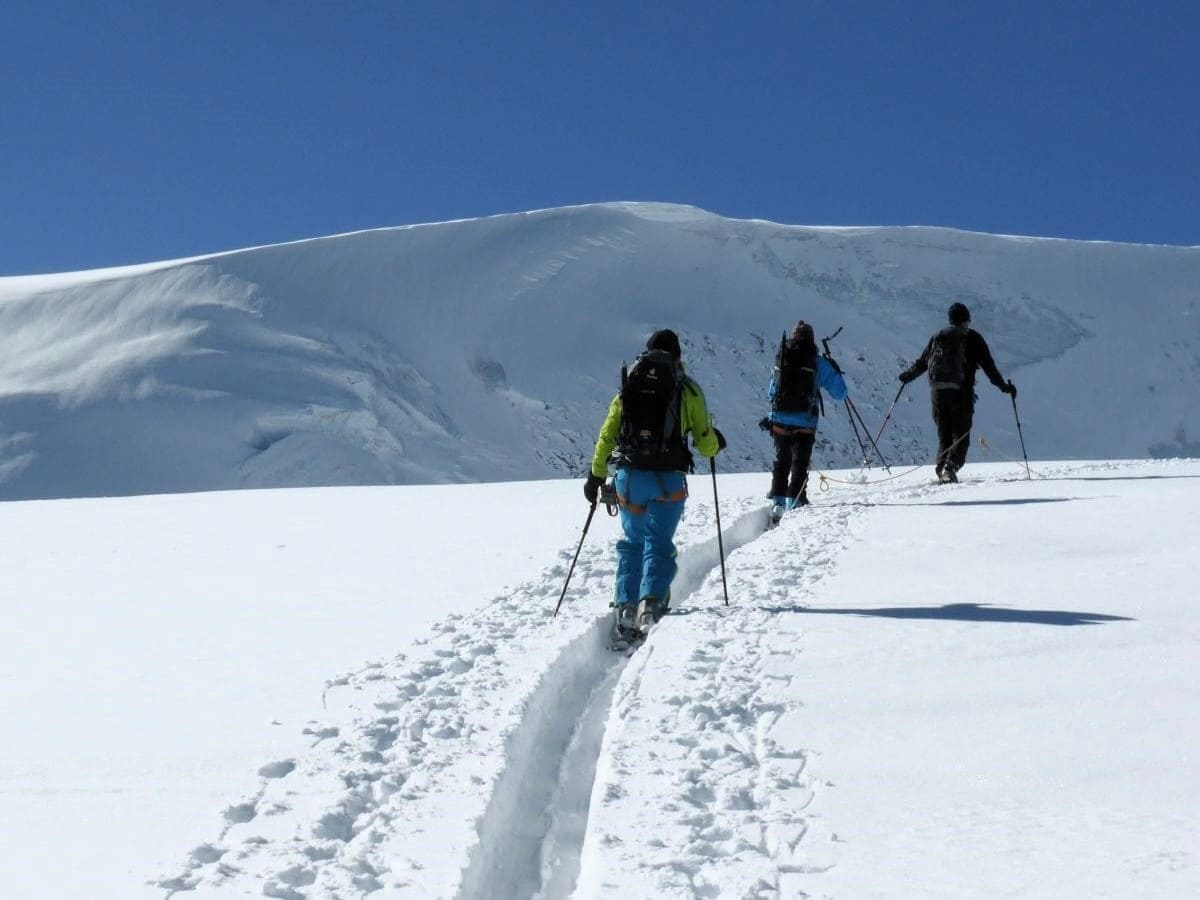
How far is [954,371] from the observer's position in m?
13.8

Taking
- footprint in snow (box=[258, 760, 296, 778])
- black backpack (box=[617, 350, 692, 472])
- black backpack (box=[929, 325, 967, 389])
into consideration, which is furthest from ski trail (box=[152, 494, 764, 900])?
black backpack (box=[929, 325, 967, 389])

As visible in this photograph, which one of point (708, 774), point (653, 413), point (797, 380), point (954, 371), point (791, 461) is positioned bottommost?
point (708, 774)

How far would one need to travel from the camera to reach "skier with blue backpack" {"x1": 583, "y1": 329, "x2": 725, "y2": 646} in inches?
265

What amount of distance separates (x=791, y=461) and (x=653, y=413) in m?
5.17

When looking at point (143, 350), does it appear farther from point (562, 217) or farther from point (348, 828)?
point (348, 828)

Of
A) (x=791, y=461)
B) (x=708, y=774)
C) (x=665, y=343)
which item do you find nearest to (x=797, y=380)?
(x=791, y=461)

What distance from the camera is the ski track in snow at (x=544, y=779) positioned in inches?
135

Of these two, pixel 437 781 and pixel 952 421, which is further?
pixel 952 421

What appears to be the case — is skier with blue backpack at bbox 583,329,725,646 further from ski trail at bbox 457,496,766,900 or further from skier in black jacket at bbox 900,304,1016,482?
skier in black jacket at bbox 900,304,1016,482

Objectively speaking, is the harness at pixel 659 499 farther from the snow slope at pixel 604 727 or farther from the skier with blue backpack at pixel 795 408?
the skier with blue backpack at pixel 795 408

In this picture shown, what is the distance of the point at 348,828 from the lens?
3783 millimetres

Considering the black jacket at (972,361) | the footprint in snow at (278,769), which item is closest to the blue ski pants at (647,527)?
the footprint in snow at (278,769)

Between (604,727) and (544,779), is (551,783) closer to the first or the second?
→ (544,779)

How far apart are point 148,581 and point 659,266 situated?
5771 cm
